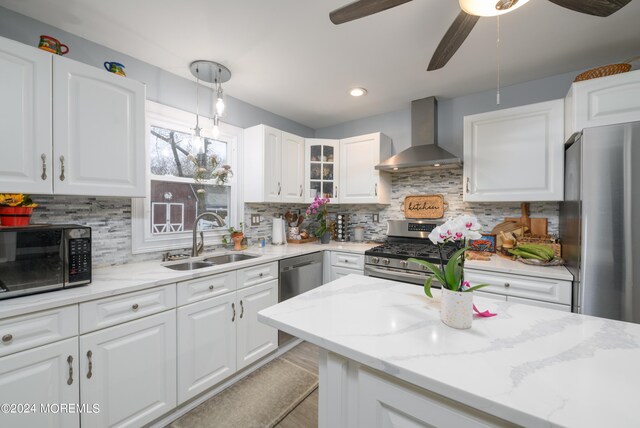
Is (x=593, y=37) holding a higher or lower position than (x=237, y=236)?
higher

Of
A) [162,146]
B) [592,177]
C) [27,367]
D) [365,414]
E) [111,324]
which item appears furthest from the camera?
[162,146]

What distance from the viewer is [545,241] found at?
7.30 ft

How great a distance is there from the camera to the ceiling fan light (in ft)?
3.43

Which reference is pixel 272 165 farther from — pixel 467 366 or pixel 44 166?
pixel 467 366

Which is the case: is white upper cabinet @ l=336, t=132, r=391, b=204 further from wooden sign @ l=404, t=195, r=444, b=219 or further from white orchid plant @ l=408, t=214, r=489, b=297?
white orchid plant @ l=408, t=214, r=489, b=297

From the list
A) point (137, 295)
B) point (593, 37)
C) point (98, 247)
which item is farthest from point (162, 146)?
point (593, 37)

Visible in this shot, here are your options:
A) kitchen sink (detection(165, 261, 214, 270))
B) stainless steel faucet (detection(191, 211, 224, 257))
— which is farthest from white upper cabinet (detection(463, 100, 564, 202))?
kitchen sink (detection(165, 261, 214, 270))

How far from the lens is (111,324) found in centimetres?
138

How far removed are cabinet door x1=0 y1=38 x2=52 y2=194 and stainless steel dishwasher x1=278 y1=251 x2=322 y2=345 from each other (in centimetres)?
168

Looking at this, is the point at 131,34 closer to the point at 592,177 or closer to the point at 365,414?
the point at 365,414

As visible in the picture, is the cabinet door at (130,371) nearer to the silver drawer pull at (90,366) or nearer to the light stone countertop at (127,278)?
the silver drawer pull at (90,366)

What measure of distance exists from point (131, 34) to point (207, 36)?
498 mm

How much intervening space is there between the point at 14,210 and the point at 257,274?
1.43 meters

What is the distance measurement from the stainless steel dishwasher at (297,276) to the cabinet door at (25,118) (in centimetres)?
168
